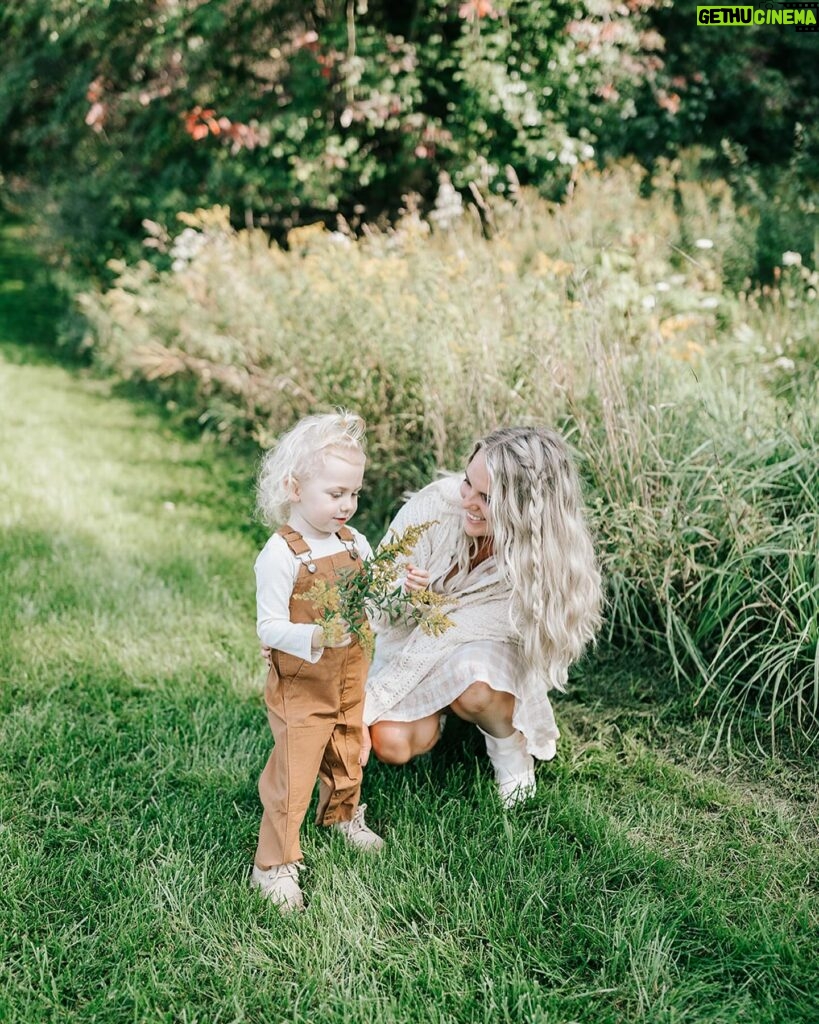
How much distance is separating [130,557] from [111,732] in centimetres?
145

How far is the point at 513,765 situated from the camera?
2742 mm

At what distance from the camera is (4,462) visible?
18.5 ft

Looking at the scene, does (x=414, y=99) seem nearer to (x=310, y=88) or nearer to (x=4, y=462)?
(x=310, y=88)

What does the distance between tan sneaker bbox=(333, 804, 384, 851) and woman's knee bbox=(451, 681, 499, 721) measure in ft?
1.33

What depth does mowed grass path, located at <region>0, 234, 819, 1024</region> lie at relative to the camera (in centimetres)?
209

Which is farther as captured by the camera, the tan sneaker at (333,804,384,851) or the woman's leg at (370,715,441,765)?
the woman's leg at (370,715,441,765)

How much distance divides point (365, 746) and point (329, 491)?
845 millimetres

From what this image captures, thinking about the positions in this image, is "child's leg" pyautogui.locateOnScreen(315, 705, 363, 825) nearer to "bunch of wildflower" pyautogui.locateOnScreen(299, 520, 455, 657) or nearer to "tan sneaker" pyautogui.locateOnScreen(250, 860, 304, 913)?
"tan sneaker" pyautogui.locateOnScreen(250, 860, 304, 913)

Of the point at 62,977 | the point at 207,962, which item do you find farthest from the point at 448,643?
the point at 62,977

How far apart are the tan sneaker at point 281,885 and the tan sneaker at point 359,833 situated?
19 cm

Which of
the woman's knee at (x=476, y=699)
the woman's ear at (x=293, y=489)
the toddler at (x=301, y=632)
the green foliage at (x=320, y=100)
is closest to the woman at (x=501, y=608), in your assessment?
the woman's knee at (x=476, y=699)

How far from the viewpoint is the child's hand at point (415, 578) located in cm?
238

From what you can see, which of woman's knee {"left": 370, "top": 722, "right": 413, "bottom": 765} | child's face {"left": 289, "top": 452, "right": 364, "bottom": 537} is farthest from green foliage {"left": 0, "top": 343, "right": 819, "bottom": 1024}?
child's face {"left": 289, "top": 452, "right": 364, "bottom": 537}

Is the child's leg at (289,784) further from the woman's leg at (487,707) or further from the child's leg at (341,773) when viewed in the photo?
the woman's leg at (487,707)
